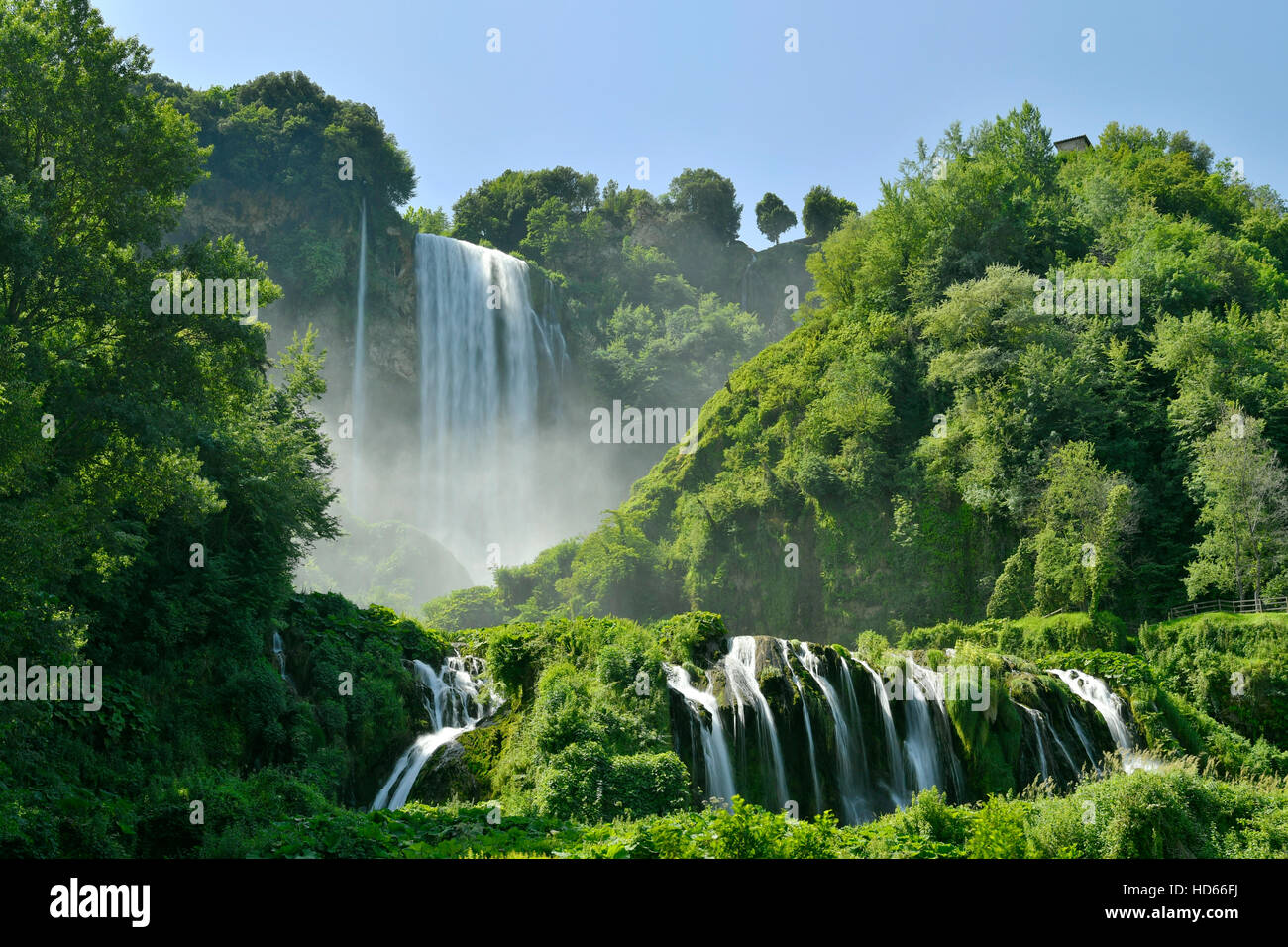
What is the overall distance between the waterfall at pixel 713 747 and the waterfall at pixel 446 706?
5.90m

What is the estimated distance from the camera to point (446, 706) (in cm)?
2575

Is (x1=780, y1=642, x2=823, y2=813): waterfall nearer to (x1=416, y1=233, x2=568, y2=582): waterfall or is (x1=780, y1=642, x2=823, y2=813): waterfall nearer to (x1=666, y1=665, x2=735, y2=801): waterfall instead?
(x1=666, y1=665, x2=735, y2=801): waterfall

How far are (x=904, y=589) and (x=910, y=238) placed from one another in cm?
1893

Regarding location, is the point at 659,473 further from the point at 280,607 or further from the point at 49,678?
the point at 49,678

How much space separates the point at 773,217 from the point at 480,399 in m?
43.5

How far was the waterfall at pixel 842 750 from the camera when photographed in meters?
22.8

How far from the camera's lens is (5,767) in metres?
13.9

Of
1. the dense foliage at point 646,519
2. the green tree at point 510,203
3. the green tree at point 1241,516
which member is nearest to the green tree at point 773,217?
the green tree at point 510,203

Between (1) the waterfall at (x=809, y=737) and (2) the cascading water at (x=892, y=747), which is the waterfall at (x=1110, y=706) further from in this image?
(1) the waterfall at (x=809, y=737)

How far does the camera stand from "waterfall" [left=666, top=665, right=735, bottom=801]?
21.1 m

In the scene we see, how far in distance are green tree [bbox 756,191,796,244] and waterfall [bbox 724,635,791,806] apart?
74.9 m

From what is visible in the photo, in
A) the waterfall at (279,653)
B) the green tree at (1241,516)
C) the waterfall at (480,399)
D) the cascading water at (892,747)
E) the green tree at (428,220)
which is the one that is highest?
the green tree at (428,220)

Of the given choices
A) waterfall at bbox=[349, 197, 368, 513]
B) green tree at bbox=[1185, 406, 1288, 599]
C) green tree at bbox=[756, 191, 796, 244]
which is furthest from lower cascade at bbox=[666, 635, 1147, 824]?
green tree at bbox=[756, 191, 796, 244]
